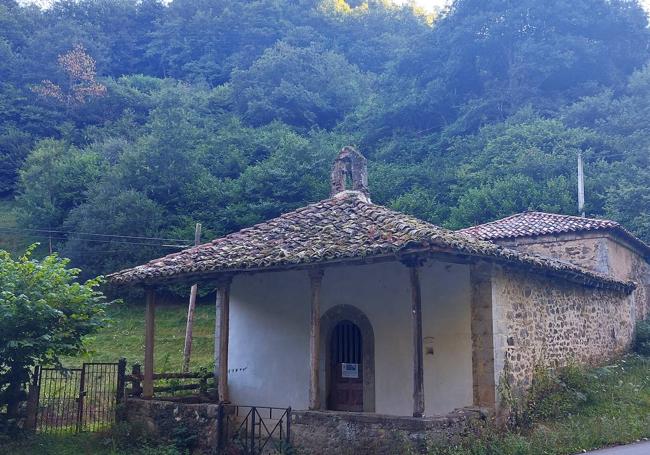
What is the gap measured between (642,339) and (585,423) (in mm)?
8441

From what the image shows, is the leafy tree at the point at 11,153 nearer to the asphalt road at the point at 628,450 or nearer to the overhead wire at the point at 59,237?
the overhead wire at the point at 59,237

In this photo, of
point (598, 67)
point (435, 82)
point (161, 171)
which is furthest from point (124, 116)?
point (598, 67)

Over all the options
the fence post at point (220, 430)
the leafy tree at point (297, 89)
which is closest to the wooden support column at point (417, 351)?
the fence post at point (220, 430)

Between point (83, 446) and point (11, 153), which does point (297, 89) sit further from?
point (83, 446)

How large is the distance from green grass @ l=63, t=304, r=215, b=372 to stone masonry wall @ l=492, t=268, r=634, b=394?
10.8 meters

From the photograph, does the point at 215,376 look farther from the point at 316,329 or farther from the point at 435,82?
the point at 435,82

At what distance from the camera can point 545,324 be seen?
12.2 metres

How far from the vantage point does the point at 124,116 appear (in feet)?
141

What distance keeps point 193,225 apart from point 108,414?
1736 centimetres

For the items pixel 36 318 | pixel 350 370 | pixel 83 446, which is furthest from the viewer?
pixel 350 370

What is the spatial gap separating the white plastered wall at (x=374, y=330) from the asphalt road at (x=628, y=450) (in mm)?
2187

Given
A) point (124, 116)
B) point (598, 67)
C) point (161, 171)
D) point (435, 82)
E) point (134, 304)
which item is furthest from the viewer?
point (124, 116)

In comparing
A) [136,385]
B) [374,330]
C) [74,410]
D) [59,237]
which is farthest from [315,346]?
[59,237]

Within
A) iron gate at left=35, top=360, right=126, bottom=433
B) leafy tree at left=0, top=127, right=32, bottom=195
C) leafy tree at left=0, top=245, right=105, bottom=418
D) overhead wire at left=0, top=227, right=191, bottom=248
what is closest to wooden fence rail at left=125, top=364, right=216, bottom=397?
iron gate at left=35, top=360, right=126, bottom=433
